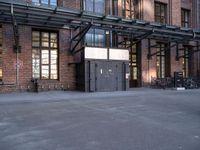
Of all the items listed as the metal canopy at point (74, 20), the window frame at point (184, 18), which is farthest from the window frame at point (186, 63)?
the metal canopy at point (74, 20)

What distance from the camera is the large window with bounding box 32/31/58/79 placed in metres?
21.1

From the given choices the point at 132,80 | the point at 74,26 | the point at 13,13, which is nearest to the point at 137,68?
the point at 132,80

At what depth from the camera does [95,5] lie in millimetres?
24609

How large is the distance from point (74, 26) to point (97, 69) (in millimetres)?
3465

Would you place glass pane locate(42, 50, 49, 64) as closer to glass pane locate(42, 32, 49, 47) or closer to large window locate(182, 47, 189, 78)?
glass pane locate(42, 32, 49, 47)

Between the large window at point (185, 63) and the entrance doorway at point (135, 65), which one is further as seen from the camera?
the large window at point (185, 63)

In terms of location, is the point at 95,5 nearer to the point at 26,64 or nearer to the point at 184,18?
the point at 26,64

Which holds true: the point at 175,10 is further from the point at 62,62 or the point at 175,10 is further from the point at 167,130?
the point at 167,130

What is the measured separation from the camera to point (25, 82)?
2022cm

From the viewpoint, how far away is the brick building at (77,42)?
751 inches

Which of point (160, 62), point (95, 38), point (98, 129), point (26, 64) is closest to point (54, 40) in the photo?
point (26, 64)

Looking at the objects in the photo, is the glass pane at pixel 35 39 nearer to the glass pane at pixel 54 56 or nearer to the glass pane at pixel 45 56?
the glass pane at pixel 45 56

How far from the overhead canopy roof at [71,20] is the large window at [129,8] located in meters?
2.66

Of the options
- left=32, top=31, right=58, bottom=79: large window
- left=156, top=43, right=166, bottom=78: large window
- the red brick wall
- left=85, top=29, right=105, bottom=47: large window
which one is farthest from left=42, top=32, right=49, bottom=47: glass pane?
left=156, top=43, right=166, bottom=78: large window
